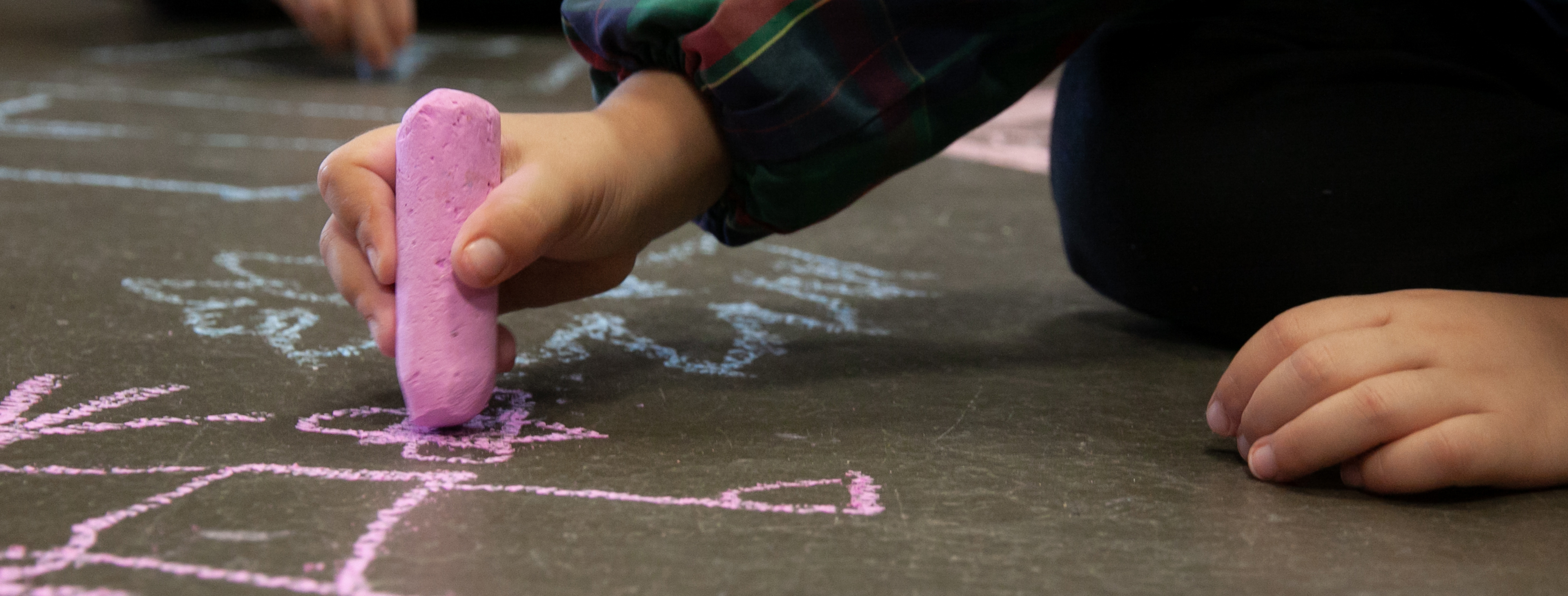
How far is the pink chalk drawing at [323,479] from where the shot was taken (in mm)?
378

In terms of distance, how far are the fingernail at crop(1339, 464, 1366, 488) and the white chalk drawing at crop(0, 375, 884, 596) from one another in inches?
7.4

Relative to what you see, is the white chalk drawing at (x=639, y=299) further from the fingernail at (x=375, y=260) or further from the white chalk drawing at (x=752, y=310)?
the fingernail at (x=375, y=260)

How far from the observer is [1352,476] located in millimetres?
494

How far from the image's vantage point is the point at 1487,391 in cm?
49

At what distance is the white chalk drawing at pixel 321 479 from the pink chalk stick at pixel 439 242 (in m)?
0.03

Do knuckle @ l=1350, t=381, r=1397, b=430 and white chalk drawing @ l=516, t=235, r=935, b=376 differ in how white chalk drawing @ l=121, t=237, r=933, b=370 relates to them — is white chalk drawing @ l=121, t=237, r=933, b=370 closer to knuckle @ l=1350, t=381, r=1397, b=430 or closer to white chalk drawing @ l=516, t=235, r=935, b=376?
white chalk drawing @ l=516, t=235, r=935, b=376

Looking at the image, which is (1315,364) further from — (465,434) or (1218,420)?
(465,434)

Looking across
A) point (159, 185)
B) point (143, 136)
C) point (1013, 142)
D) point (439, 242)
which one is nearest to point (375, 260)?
point (439, 242)

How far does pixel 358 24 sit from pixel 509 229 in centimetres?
149

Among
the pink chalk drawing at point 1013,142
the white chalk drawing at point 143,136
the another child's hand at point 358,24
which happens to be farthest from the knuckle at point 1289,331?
the another child's hand at point 358,24

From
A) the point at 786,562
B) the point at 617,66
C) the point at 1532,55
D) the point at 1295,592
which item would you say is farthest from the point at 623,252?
the point at 1532,55

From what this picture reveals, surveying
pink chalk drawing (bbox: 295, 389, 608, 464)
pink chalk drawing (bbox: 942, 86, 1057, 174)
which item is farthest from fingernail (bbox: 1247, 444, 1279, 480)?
pink chalk drawing (bbox: 942, 86, 1057, 174)

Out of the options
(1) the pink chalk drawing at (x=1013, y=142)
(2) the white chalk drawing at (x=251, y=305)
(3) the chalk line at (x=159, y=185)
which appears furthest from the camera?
(1) the pink chalk drawing at (x=1013, y=142)

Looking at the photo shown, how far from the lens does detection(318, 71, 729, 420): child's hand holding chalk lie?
19.3 inches
